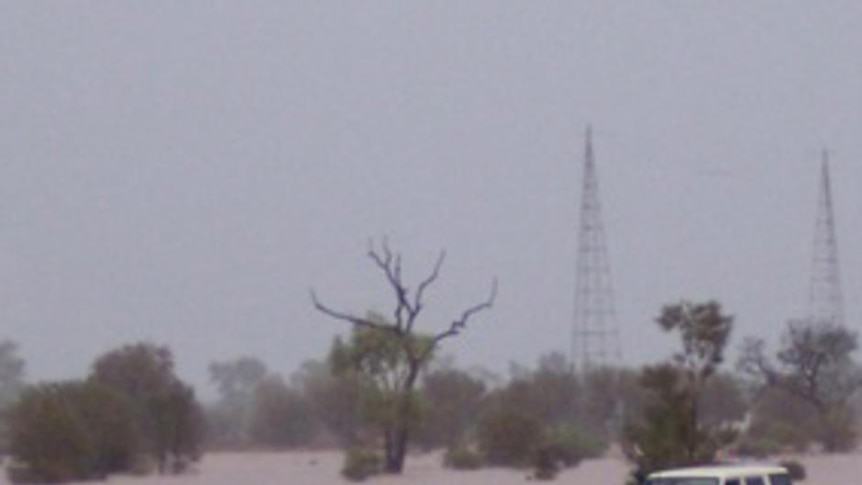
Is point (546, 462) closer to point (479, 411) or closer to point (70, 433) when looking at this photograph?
point (70, 433)

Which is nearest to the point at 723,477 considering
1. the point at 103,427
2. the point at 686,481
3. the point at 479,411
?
the point at 686,481

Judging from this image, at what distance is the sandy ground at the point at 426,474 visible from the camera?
66.1 metres

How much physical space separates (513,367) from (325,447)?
196ft

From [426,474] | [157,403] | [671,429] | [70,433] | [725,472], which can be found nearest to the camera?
[725,472]

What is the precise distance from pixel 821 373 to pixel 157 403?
34720mm

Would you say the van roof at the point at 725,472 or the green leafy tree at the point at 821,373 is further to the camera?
the green leafy tree at the point at 821,373

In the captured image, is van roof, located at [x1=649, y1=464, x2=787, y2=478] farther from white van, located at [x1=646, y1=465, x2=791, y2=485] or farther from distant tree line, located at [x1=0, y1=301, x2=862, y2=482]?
distant tree line, located at [x1=0, y1=301, x2=862, y2=482]

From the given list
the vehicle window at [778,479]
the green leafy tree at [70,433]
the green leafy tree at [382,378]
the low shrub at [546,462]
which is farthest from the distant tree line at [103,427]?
the vehicle window at [778,479]

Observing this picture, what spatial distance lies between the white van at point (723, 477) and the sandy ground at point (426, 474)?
25078 mm

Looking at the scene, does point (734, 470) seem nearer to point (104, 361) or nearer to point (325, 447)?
point (104, 361)

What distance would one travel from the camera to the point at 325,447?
112938mm

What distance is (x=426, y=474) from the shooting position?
238 feet

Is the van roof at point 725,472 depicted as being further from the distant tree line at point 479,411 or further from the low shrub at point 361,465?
the low shrub at point 361,465

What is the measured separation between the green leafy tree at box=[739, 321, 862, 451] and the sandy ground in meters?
8.71
